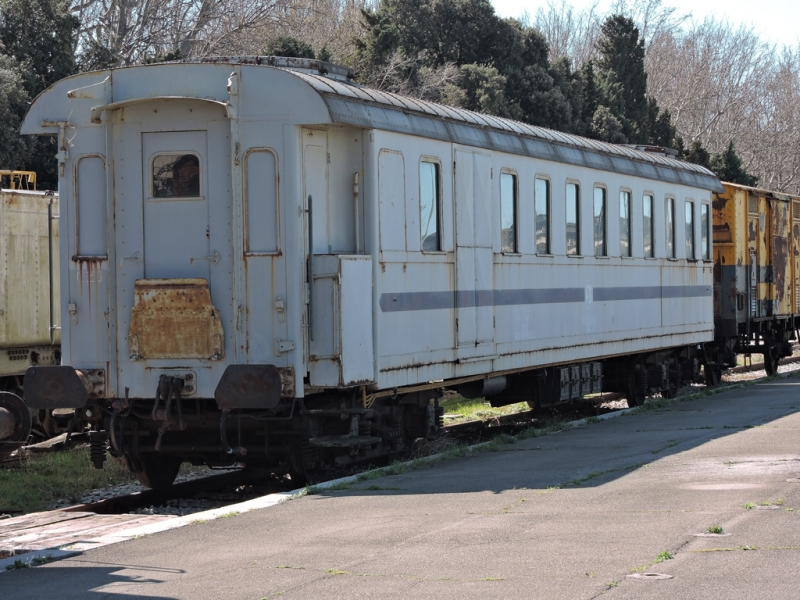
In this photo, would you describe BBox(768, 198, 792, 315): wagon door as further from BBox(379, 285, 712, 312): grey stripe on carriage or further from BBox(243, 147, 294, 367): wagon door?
BBox(243, 147, 294, 367): wagon door

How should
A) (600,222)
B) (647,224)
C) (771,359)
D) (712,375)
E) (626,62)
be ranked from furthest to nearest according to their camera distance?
1. (626,62)
2. (771,359)
3. (712,375)
4. (647,224)
5. (600,222)

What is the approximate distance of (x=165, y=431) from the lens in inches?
413

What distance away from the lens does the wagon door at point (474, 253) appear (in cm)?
1203

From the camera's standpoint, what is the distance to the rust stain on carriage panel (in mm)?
10125

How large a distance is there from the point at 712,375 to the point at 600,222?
6986 mm

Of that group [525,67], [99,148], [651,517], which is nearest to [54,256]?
[99,148]

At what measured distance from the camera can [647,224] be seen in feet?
55.9

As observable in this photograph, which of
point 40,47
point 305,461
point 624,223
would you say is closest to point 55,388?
point 305,461

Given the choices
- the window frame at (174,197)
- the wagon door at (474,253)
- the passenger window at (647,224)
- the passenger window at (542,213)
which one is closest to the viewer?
the window frame at (174,197)

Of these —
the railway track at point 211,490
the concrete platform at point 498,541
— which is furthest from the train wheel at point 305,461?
the concrete platform at point 498,541

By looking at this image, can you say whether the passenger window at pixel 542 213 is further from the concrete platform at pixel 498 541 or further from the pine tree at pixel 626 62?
the pine tree at pixel 626 62

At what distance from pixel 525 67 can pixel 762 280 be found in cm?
1904

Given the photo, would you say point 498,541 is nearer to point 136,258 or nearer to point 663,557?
point 663,557

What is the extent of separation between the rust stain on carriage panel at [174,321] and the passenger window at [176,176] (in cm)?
79
